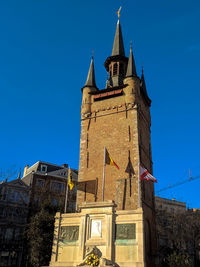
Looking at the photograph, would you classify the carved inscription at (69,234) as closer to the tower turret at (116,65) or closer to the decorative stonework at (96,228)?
the decorative stonework at (96,228)

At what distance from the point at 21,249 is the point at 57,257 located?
2169 cm

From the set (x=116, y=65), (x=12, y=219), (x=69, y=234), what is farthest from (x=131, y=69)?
(x=12, y=219)

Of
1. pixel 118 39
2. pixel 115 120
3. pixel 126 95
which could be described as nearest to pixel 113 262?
pixel 115 120

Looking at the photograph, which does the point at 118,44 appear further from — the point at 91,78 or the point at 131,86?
the point at 131,86

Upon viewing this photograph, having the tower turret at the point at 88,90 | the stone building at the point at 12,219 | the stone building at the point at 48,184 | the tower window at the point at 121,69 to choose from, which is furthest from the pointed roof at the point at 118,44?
the stone building at the point at 12,219

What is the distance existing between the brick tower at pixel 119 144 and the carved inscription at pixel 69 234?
243 inches

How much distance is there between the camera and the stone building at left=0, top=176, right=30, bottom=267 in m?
36.8

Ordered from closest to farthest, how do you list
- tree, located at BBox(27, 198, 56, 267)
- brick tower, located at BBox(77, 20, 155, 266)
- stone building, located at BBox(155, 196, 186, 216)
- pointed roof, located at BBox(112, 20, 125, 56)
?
1. brick tower, located at BBox(77, 20, 155, 266)
2. tree, located at BBox(27, 198, 56, 267)
3. pointed roof, located at BBox(112, 20, 125, 56)
4. stone building, located at BBox(155, 196, 186, 216)

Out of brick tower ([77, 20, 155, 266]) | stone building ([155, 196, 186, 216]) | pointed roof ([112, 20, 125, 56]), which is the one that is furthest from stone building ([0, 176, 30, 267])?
stone building ([155, 196, 186, 216])

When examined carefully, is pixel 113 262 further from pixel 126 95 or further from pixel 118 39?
pixel 118 39

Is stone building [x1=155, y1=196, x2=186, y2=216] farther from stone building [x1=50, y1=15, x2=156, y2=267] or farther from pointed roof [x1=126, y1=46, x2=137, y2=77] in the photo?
pointed roof [x1=126, y1=46, x2=137, y2=77]

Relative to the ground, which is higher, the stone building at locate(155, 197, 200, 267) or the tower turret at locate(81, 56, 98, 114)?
the tower turret at locate(81, 56, 98, 114)

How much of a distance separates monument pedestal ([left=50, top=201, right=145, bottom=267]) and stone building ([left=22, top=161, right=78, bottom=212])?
2165cm

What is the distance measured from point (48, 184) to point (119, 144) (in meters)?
19.8
